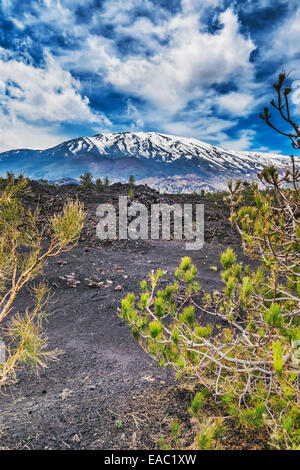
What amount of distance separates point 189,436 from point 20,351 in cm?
130

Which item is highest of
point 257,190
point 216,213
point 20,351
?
point 216,213

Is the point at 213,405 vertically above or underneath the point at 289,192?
underneath

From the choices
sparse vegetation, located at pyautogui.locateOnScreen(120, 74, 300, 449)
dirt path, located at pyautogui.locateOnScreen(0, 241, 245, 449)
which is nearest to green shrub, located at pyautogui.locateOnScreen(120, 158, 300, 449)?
Result: sparse vegetation, located at pyautogui.locateOnScreen(120, 74, 300, 449)

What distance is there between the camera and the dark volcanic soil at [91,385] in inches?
72.1

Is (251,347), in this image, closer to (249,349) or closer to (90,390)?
(249,349)

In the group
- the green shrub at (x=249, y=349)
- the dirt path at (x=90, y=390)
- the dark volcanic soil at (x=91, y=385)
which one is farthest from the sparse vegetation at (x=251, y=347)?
the dirt path at (x=90, y=390)

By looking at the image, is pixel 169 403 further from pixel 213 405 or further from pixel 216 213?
pixel 216 213

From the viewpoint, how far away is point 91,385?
2.61 metres

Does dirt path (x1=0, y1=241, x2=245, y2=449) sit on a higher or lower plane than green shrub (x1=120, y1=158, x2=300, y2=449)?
lower

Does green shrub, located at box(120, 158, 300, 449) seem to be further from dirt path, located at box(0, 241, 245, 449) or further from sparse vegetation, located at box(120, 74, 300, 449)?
dirt path, located at box(0, 241, 245, 449)

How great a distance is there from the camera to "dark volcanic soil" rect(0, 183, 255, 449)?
183 centimetres

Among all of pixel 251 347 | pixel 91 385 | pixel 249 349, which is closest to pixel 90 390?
pixel 91 385

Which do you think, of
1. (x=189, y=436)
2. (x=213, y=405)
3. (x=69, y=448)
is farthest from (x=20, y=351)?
(x=213, y=405)

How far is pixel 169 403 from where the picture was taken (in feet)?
7.00
